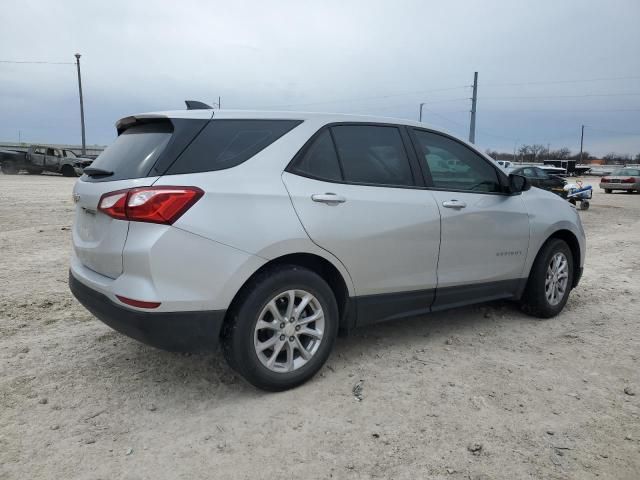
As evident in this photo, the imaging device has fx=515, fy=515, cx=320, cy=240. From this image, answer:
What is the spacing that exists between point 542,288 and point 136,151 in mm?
3717

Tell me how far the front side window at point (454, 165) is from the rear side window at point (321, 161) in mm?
842

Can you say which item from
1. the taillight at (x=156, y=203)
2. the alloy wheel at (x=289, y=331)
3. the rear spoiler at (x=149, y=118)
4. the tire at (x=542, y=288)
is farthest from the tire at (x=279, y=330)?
the tire at (x=542, y=288)

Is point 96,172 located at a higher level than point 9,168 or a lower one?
higher

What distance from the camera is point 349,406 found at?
3.11 metres

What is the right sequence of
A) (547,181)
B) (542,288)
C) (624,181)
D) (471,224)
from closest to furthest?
1. (471,224)
2. (542,288)
3. (547,181)
4. (624,181)

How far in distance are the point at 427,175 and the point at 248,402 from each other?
212 centimetres

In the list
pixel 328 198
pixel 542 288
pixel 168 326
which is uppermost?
pixel 328 198

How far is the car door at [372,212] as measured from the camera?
3291 mm

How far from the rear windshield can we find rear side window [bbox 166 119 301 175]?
18 centimetres

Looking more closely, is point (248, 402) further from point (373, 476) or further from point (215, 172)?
point (215, 172)

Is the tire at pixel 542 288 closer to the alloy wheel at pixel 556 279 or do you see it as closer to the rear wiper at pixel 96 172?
the alloy wheel at pixel 556 279

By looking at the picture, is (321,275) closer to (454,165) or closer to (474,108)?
(454,165)

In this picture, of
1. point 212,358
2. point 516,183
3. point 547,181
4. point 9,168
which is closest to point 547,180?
point 547,181

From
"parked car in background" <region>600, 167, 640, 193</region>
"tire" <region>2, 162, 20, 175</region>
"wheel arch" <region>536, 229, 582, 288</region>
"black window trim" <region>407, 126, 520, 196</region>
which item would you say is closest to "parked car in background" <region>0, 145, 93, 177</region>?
"tire" <region>2, 162, 20, 175</region>
